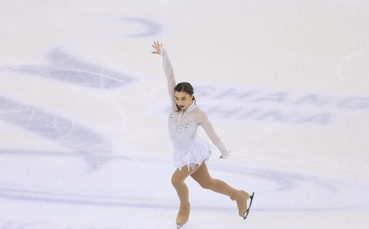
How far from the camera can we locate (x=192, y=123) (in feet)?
11.5

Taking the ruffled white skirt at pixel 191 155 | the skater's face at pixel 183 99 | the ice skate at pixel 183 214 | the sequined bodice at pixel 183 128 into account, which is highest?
the skater's face at pixel 183 99

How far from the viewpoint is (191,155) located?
3561 mm

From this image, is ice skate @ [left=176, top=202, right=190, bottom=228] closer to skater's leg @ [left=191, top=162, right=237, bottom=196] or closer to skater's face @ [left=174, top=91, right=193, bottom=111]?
skater's leg @ [left=191, top=162, right=237, bottom=196]

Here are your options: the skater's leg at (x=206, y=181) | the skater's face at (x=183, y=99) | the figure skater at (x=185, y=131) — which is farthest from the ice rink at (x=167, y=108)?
the skater's face at (x=183, y=99)

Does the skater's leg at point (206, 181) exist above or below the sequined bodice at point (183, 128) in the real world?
below

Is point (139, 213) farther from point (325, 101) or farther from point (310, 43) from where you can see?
point (310, 43)

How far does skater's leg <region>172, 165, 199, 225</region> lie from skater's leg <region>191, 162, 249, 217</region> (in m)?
0.10

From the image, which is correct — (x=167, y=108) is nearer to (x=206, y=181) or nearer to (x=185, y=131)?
(x=206, y=181)

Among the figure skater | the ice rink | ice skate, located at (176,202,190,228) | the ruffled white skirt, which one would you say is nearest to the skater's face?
the figure skater

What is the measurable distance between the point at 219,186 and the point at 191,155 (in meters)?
0.36

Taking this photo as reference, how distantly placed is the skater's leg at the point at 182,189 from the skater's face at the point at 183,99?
1.26 ft

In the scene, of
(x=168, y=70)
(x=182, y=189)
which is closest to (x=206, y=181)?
(x=182, y=189)

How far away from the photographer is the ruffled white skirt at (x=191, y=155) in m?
3.55

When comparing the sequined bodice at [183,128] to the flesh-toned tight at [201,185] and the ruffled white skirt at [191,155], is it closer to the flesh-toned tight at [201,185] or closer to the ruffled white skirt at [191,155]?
the ruffled white skirt at [191,155]
